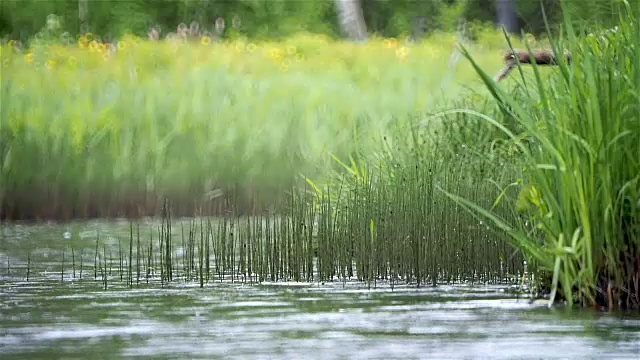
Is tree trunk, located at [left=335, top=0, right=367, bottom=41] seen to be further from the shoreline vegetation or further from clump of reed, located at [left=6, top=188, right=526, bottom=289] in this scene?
clump of reed, located at [left=6, top=188, right=526, bottom=289]

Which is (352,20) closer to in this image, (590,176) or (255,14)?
(255,14)

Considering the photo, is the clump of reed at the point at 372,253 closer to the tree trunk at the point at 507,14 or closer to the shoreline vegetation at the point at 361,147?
the shoreline vegetation at the point at 361,147

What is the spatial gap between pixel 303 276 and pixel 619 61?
92.5 inches

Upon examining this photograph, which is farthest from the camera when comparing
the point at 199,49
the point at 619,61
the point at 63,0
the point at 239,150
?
the point at 63,0

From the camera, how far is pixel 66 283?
8.11 meters

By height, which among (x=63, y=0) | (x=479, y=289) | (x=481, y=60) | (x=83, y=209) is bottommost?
(x=479, y=289)

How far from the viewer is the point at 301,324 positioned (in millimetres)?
6504

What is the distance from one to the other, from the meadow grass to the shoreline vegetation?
25mm

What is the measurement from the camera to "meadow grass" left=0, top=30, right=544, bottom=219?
12.7 metres

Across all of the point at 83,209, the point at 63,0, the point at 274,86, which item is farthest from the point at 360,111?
the point at 63,0

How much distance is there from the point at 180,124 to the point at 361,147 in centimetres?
407

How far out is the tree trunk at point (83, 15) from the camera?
98.3ft

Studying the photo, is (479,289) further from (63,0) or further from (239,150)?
(63,0)

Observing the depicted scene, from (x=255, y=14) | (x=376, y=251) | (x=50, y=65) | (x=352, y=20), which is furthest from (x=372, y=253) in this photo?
(x=255, y=14)
